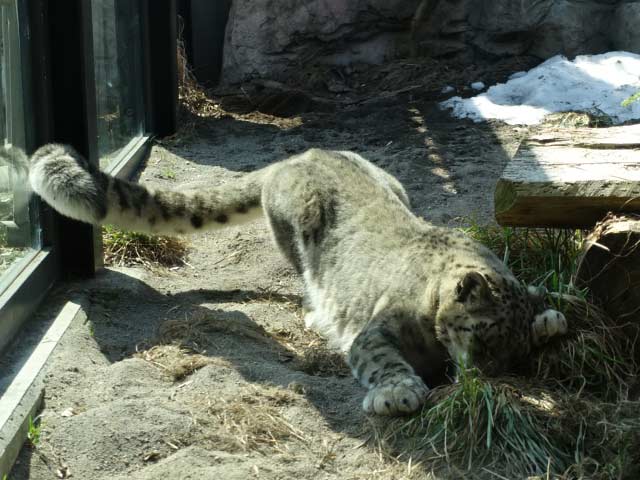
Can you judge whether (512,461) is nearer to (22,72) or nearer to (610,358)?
(610,358)

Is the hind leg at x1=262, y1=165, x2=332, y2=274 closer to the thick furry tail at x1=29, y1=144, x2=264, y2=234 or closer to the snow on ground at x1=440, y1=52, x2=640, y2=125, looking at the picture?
the thick furry tail at x1=29, y1=144, x2=264, y2=234

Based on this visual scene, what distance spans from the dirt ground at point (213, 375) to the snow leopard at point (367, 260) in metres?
0.22

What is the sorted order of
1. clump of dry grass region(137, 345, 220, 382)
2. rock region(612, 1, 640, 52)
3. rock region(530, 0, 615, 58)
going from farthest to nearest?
rock region(530, 0, 615, 58), rock region(612, 1, 640, 52), clump of dry grass region(137, 345, 220, 382)

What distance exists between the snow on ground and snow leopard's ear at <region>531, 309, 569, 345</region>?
5.47m

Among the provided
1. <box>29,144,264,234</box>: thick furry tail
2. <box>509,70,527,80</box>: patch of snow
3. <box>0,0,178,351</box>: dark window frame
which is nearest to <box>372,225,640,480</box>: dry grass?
<box>29,144,264,234</box>: thick furry tail

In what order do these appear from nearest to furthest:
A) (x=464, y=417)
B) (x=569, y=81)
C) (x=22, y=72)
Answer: (x=464, y=417) → (x=22, y=72) → (x=569, y=81)

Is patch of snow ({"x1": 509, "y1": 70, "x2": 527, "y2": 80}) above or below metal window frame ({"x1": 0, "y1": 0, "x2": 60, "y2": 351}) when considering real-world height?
below

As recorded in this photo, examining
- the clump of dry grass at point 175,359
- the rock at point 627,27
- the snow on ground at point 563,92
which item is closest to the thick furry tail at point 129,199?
the clump of dry grass at point 175,359

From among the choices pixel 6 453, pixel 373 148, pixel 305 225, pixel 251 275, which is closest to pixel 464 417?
pixel 6 453

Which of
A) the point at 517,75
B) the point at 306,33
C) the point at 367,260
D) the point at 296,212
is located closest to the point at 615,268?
the point at 367,260

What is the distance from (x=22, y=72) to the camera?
5.22 m

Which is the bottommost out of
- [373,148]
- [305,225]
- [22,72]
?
[373,148]

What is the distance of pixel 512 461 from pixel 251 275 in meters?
2.98

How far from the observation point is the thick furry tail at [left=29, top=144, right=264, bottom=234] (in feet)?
16.7
